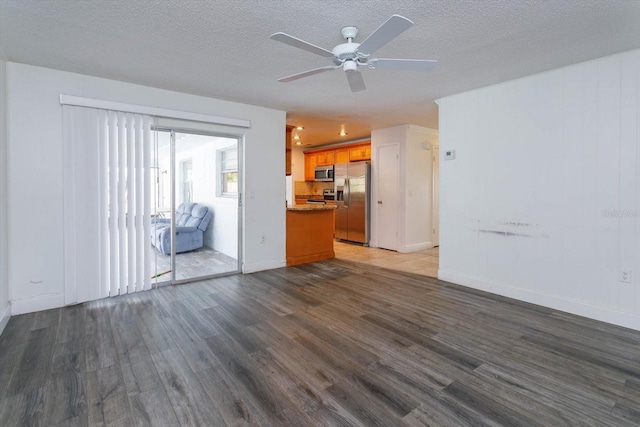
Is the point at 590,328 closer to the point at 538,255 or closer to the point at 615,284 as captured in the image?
the point at 615,284

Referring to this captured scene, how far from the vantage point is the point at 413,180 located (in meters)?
6.18

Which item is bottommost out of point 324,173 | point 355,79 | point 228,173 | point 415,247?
point 415,247

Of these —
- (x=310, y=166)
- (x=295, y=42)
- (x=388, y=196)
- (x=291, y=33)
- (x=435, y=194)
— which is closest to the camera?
(x=295, y=42)

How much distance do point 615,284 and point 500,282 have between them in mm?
1043

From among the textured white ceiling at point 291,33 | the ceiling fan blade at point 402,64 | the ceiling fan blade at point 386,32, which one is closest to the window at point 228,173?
the textured white ceiling at point 291,33

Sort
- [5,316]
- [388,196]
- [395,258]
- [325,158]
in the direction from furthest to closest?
[325,158]
[388,196]
[395,258]
[5,316]

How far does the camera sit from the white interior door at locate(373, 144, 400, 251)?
246 inches

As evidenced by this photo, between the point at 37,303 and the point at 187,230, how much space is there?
289cm

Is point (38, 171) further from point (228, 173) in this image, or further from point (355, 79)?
point (355, 79)

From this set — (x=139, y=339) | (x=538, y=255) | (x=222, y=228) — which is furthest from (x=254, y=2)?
(x=222, y=228)

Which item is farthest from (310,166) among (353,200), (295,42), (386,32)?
(386,32)

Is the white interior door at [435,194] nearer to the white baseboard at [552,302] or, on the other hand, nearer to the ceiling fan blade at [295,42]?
the white baseboard at [552,302]

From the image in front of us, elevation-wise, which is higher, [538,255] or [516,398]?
[538,255]

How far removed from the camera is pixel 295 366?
7.20 feet
